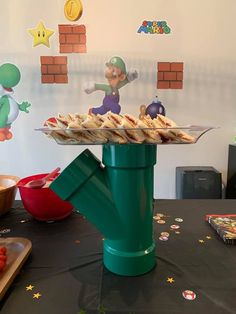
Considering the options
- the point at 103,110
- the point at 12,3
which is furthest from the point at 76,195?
the point at 12,3

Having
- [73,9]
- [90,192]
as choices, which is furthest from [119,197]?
[73,9]

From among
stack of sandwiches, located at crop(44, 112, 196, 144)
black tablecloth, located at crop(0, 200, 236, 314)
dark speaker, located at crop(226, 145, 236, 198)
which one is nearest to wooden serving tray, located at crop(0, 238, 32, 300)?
black tablecloth, located at crop(0, 200, 236, 314)

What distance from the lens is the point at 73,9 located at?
6.59 ft

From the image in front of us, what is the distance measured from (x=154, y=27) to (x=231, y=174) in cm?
124

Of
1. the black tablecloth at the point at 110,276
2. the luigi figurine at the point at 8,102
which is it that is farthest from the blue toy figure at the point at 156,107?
the black tablecloth at the point at 110,276

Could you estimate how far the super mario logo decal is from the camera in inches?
80.1

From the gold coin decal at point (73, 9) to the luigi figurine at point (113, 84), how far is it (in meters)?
0.40

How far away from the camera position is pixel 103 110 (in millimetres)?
2119

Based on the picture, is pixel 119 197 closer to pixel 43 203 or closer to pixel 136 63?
pixel 43 203

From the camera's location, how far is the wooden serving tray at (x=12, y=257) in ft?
1.67

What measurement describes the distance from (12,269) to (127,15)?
1957 mm

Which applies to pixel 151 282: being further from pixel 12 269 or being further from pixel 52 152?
pixel 52 152

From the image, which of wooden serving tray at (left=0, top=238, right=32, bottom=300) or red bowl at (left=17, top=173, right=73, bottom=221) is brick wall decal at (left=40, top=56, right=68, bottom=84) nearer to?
red bowl at (left=17, top=173, right=73, bottom=221)

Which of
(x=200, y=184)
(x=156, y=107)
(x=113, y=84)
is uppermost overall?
(x=113, y=84)
